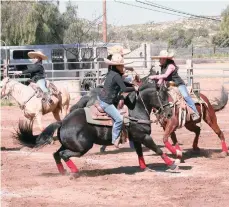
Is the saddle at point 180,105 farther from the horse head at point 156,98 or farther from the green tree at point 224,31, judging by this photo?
the green tree at point 224,31

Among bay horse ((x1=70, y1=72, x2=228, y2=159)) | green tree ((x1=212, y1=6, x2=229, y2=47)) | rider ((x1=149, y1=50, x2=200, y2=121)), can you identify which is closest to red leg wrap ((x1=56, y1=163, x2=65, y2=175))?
bay horse ((x1=70, y1=72, x2=228, y2=159))

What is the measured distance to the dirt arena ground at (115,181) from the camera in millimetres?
7219

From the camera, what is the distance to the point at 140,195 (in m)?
7.45

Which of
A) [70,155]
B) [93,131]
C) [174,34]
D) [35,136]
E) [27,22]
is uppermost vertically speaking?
[174,34]

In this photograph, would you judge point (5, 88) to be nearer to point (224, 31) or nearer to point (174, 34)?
point (224, 31)

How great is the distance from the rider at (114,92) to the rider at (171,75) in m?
1.34

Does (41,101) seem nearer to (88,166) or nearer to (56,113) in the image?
(56,113)

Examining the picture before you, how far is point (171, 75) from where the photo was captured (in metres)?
10.2

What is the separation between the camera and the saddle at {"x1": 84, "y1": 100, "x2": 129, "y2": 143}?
8.68 m

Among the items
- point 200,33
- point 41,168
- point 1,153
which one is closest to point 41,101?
point 1,153

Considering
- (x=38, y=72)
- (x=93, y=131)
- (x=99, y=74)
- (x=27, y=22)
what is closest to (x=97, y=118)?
(x=93, y=131)

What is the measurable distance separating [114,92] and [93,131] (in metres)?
0.69

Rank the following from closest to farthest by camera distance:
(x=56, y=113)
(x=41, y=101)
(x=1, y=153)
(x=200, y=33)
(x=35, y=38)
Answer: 1. (x=1, y=153)
2. (x=41, y=101)
3. (x=56, y=113)
4. (x=35, y=38)
5. (x=200, y=33)

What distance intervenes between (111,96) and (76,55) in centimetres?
2051
